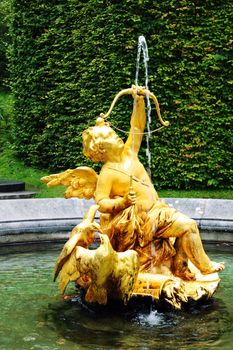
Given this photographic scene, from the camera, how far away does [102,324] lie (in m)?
4.65

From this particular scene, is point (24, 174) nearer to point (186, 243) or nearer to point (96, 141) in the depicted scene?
point (96, 141)

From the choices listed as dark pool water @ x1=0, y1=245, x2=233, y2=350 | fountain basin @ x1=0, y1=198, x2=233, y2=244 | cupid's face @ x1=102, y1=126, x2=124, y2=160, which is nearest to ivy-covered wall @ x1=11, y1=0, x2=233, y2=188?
fountain basin @ x1=0, y1=198, x2=233, y2=244

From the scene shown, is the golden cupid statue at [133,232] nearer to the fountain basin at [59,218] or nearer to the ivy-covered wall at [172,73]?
the fountain basin at [59,218]

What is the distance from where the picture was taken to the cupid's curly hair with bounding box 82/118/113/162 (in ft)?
16.9

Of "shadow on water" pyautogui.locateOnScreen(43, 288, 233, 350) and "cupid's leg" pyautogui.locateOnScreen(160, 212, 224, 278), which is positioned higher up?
"cupid's leg" pyautogui.locateOnScreen(160, 212, 224, 278)

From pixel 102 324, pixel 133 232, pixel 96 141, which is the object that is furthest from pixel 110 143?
pixel 102 324

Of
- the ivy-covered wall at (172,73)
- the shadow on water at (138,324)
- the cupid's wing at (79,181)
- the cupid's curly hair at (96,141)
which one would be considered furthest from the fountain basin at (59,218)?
the ivy-covered wall at (172,73)

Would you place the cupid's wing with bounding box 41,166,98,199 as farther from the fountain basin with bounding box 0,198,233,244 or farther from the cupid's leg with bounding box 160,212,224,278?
the fountain basin with bounding box 0,198,233,244

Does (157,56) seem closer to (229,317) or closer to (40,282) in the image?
(40,282)

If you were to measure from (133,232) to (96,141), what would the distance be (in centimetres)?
79

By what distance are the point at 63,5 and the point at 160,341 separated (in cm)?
1035

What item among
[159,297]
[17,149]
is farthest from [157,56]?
[159,297]

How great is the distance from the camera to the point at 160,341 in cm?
428

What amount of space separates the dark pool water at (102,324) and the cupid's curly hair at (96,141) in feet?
4.01
